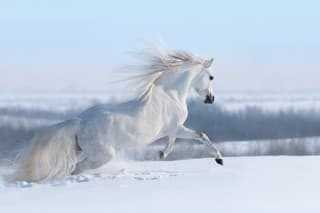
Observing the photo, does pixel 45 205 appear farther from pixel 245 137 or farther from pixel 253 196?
pixel 245 137

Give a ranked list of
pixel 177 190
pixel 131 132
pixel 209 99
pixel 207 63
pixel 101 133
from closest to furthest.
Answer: pixel 177 190 < pixel 101 133 < pixel 131 132 < pixel 207 63 < pixel 209 99

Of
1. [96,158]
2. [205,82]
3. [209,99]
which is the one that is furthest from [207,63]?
[96,158]

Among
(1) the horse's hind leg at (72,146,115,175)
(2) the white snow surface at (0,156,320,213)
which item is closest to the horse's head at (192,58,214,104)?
(2) the white snow surface at (0,156,320,213)

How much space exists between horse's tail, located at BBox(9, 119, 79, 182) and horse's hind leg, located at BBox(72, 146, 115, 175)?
0.12 meters

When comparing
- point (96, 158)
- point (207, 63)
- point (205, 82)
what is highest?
point (207, 63)

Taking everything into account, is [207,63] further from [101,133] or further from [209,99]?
[101,133]

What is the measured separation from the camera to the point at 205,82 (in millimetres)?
10422

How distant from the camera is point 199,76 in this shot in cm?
1032

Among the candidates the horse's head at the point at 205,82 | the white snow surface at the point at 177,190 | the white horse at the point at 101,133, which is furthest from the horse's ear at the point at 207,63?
the white snow surface at the point at 177,190

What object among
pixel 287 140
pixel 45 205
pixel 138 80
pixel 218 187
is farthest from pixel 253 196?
pixel 287 140

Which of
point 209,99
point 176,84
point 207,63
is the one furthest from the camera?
point 209,99

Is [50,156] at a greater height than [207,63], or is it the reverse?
[207,63]

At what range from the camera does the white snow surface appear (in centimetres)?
705

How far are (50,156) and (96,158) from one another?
0.54 meters
